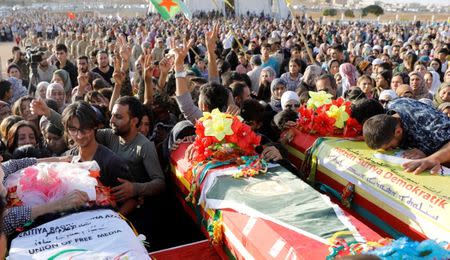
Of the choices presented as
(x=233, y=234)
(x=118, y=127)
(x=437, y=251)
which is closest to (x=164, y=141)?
(x=118, y=127)

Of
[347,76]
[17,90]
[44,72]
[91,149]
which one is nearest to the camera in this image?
[91,149]

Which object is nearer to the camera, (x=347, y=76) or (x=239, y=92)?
(x=239, y=92)

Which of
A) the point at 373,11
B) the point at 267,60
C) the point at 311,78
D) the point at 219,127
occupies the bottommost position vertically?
the point at 373,11

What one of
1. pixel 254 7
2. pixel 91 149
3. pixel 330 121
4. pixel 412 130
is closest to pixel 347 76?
pixel 330 121

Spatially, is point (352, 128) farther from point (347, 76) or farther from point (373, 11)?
point (373, 11)

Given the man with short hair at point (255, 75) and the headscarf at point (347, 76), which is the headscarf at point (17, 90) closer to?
the man with short hair at point (255, 75)

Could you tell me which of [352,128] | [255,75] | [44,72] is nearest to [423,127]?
[352,128]

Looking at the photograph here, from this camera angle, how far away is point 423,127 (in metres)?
3.22

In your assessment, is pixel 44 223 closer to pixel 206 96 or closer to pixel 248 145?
pixel 248 145

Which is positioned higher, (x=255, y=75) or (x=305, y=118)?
(x=305, y=118)

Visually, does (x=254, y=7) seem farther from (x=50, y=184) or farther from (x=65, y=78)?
(x=50, y=184)

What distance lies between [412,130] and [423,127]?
0.08 m

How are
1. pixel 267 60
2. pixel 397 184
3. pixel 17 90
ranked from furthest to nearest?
pixel 267 60 < pixel 17 90 < pixel 397 184

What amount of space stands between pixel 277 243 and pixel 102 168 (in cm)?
145
